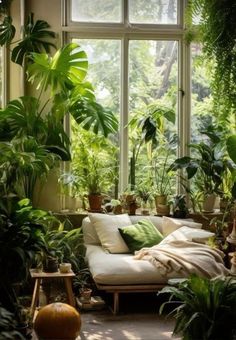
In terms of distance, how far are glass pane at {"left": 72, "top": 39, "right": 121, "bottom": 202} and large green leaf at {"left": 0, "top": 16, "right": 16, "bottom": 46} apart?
74 cm

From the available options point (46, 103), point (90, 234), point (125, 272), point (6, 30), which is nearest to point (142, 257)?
point (125, 272)

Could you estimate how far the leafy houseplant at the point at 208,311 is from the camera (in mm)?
3389

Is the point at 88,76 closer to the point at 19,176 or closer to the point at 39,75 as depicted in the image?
the point at 39,75

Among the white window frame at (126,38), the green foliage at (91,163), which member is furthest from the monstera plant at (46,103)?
the white window frame at (126,38)

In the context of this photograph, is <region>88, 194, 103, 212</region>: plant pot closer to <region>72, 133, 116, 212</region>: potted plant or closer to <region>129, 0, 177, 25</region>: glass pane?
<region>72, 133, 116, 212</region>: potted plant

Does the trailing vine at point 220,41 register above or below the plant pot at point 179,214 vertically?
above

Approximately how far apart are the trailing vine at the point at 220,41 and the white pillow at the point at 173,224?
3.59 ft

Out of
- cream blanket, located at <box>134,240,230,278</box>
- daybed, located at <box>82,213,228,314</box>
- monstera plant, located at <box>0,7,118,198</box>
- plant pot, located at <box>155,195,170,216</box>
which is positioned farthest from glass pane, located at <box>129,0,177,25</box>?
cream blanket, located at <box>134,240,230,278</box>

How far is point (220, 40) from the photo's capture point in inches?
207

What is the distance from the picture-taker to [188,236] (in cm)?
516

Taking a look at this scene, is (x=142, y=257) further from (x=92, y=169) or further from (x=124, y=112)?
(x=124, y=112)

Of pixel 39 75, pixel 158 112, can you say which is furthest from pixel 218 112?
pixel 39 75

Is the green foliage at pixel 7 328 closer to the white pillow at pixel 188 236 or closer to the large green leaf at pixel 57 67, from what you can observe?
the white pillow at pixel 188 236

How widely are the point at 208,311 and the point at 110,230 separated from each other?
2.04 m
